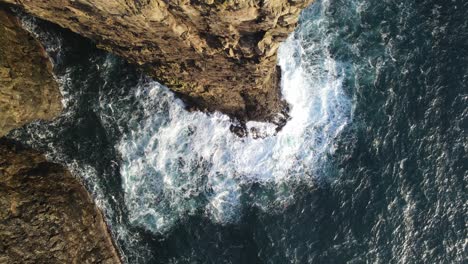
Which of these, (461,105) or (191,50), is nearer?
(191,50)

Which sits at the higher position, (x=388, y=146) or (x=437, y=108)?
(x=437, y=108)

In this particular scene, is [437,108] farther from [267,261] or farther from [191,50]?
[191,50]

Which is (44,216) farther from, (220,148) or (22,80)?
(220,148)

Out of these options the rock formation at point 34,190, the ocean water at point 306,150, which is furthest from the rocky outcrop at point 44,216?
the ocean water at point 306,150

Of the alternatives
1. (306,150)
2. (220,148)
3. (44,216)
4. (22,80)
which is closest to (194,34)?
(220,148)

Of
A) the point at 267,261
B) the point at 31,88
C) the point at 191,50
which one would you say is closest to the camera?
the point at 191,50

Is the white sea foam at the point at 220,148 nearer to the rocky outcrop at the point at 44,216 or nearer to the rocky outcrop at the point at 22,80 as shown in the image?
the rocky outcrop at the point at 44,216

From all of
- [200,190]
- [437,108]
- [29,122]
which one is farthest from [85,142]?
[437,108]

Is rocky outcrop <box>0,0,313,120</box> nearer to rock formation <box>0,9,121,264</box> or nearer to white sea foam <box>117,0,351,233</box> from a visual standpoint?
white sea foam <box>117,0,351,233</box>
